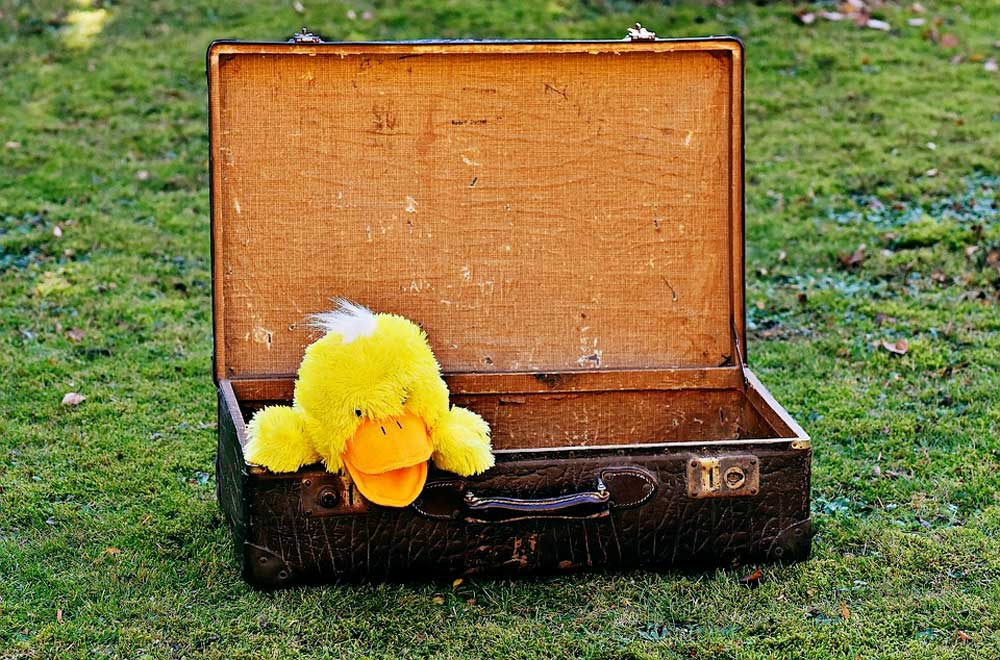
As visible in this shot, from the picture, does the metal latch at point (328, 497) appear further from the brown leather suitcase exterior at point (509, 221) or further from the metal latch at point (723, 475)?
the metal latch at point (723, 475)

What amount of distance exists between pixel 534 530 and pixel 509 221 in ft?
3.63

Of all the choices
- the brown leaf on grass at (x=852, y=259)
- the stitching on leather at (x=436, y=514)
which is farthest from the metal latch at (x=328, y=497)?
the brown leaf on grass at (x=852, y=259)

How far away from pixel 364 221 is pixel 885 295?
2.90m

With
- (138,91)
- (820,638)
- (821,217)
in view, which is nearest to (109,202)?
(138,91)

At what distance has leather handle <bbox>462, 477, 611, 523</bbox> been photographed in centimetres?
302

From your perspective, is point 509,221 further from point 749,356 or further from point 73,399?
point 73,399

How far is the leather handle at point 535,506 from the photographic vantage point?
3023mm

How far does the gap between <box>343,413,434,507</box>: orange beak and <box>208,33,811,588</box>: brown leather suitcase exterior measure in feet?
2.39

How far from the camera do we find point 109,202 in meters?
6.74

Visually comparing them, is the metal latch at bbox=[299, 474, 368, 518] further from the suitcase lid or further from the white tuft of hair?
the suitcase lid

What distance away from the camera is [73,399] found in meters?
4.58

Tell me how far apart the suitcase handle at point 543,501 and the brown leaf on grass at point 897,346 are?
7.50 feet

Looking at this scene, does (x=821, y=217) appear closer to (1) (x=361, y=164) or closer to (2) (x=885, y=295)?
(2) (x=885, y=295)

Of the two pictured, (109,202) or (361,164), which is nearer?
(361,164)
